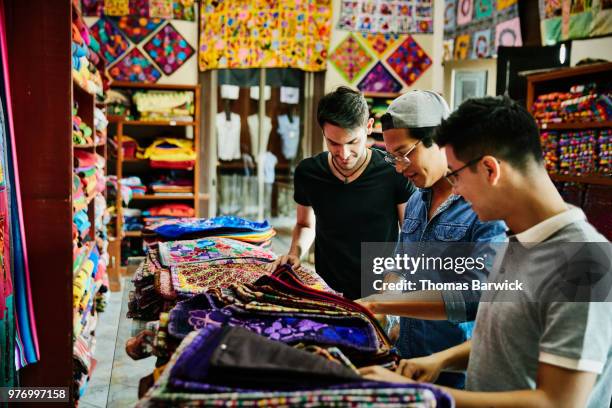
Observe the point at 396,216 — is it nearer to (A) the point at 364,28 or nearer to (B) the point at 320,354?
(B) the point at 320,354

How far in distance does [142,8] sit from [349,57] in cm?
254

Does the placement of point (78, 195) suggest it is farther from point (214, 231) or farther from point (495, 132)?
point (495, 132)

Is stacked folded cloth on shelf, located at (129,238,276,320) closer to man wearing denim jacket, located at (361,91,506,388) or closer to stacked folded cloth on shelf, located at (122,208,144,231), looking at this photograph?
man wearing denim jacket, located at (361,91,506,388)

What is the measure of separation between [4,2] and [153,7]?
194 inches

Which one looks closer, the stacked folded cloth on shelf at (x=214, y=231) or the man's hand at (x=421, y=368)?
the man's hand at (x=421, y=368)

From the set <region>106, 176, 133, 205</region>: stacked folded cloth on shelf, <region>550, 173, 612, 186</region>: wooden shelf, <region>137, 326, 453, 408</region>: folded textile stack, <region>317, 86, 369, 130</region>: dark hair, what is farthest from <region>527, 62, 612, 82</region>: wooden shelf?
<region>106, 176, 133, 205</region>: stacked folded cloth on shelf

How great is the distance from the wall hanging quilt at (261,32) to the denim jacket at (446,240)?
232 inches

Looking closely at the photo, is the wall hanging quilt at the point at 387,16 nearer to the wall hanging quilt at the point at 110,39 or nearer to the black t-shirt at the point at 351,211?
the wall hanging quilt at the point at 110,39

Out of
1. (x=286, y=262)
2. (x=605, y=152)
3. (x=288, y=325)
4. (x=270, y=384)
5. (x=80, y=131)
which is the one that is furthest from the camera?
(x=605, y=152)

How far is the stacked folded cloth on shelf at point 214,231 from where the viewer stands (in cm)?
242

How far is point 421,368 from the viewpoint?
120 centimetres

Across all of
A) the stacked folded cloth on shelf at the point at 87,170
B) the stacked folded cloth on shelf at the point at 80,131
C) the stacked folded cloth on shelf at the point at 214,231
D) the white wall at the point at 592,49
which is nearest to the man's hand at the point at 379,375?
the stacked folded cloth on shelf at the point at 214,231

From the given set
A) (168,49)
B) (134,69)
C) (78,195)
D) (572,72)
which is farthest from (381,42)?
(78,195)

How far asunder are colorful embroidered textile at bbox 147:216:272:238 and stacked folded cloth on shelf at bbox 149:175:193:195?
4657mm
